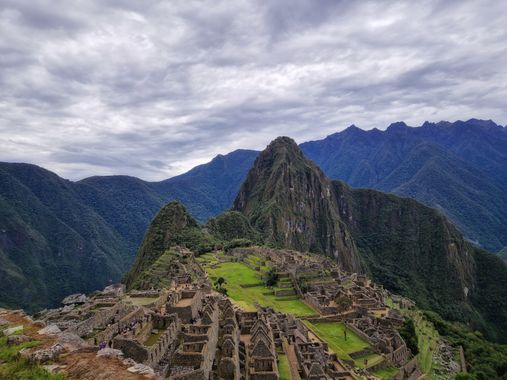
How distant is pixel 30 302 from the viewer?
14825 centimetres

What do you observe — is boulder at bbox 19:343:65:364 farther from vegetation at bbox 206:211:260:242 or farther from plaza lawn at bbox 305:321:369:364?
vegetation at bbox 206:211:260:242

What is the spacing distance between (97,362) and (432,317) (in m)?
92.7

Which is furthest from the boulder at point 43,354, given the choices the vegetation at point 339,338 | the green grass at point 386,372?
the green grass at point 386,372

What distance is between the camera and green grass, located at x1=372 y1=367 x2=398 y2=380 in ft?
133

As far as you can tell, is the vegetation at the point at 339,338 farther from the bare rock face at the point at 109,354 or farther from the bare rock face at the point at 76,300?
the bare rock face at the point at 76,300

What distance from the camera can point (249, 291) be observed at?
6438cm

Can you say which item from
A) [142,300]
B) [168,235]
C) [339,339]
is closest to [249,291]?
[339,339]

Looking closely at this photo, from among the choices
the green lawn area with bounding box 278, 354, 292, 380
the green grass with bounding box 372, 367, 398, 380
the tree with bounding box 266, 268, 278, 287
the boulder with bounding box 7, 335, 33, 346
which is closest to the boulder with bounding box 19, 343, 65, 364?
the boulder with bounding box 7, 335, 33, 346

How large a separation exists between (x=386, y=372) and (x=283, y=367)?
19013 millimetres

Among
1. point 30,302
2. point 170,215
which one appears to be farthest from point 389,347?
point 30,302

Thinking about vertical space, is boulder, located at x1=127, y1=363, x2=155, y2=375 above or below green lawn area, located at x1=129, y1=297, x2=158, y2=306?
above

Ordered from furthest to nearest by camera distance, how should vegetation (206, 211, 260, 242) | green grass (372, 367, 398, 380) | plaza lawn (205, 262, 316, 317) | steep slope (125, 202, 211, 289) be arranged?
vegetation (206, 211, 260, 242)
steep slope (125, 202, 211, 289)
plaza lawn (205, 262, 316, 317)
green grass (372, 367, 398, 380)

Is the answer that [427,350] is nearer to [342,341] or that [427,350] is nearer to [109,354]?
[342,341]

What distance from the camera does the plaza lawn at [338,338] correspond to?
42.3 meters
